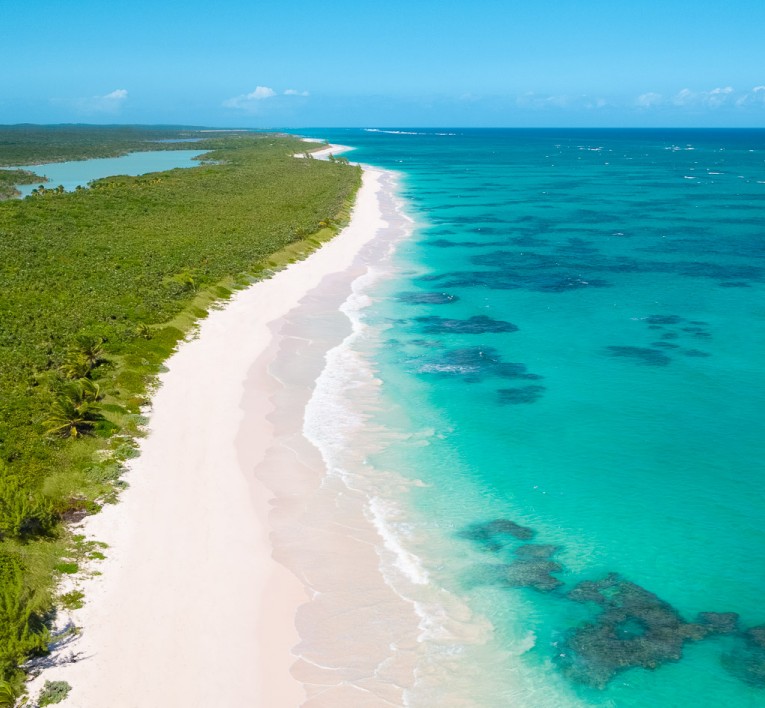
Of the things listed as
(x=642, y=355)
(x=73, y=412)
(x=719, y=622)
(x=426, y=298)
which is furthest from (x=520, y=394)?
(x=73, y=412)

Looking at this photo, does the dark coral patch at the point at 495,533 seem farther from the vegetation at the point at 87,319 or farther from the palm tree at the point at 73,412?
the palm tree at the point at 73,412

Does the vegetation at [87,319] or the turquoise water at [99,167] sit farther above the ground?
the turquoise water at [99,167]

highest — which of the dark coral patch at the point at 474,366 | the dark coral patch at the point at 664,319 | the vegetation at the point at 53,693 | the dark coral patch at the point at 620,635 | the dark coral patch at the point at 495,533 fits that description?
the dark coral patch at the point at 664,319

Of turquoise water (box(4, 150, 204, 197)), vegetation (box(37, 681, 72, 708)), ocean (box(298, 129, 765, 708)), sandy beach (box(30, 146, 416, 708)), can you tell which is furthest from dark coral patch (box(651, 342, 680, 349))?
turquoise water (box(4, 150, 204, 197))

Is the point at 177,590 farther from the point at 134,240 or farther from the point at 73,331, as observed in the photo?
the point at 134,240

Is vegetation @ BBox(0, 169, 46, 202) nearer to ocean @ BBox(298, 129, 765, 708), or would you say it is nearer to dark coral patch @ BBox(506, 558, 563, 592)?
ocean @ BBox(298, 129, 765, 708)

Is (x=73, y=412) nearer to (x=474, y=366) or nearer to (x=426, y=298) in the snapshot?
(x=474, y=366)

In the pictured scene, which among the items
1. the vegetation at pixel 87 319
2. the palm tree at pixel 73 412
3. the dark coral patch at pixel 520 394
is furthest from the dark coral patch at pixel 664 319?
the palm tree at pixel 73 412
